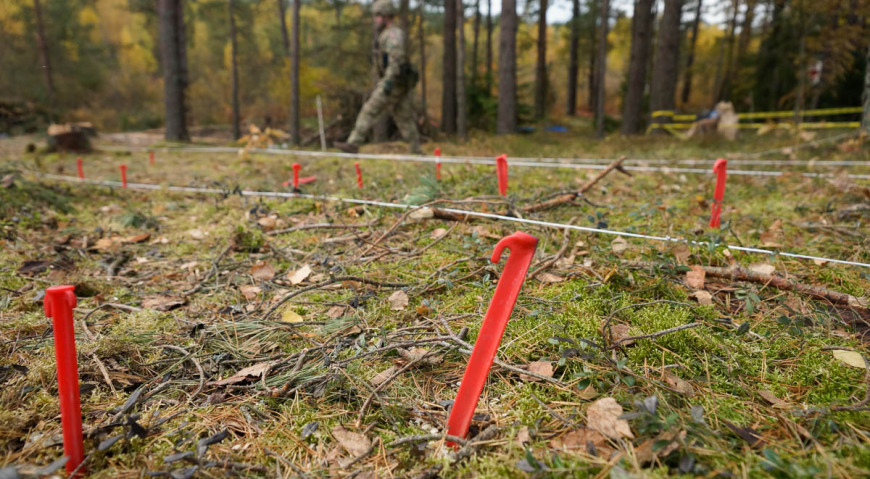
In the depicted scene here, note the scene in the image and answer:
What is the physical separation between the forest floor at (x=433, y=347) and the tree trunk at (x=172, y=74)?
976cm

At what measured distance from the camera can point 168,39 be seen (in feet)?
41.0

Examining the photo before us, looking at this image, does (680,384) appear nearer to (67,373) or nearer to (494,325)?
(494,325)

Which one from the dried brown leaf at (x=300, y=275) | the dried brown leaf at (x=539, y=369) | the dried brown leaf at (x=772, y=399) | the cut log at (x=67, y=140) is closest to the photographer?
the dried brown leaf at (x=772, y=399)

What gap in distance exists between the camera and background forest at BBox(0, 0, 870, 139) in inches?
494

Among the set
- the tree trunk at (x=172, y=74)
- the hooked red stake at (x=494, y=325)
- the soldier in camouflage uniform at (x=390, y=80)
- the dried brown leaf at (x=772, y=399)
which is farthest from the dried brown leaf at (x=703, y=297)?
the tree trunk at (x=172, y=74)

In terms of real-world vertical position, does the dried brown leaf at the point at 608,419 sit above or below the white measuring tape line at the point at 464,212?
below

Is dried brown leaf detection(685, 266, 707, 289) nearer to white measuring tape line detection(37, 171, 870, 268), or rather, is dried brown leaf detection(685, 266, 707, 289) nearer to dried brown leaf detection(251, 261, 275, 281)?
white measuring tape line detection(37, 171, 870, 268)

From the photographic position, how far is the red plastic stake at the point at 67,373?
1.34 metres

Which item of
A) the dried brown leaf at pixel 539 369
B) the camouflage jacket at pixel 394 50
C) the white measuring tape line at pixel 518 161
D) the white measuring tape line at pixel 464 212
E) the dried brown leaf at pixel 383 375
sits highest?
the camouflage jacket at pixel 394 50

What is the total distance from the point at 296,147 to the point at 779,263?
33.5ft

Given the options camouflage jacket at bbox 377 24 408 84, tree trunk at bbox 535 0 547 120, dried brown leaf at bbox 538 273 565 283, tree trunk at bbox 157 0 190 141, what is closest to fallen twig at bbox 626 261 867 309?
dried brown leaf at bbox 538 273 565 283

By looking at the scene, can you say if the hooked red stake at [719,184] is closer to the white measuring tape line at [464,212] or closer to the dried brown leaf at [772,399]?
the white measuring tape line at [464,212]

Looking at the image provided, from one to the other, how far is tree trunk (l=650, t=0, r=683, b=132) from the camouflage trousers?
690 centimetres

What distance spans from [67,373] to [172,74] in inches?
532
